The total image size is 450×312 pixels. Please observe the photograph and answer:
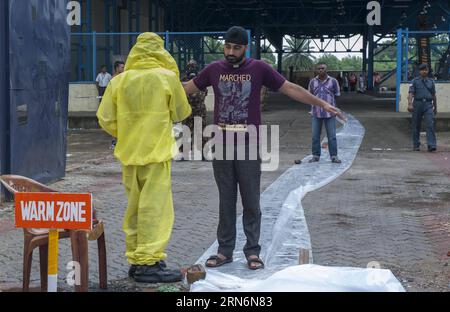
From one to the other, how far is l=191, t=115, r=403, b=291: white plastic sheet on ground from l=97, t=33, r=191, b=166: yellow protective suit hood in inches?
41.6

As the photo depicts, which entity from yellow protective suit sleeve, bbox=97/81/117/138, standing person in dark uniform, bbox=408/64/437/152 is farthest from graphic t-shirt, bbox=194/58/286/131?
standing person in dark uniform, bbox=408/64/437/152

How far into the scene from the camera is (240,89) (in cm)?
518

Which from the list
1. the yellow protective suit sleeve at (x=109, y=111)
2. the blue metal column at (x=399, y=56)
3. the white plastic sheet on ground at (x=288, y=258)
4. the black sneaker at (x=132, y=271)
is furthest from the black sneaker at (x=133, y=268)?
the blue metal column at (x=399, y=56)

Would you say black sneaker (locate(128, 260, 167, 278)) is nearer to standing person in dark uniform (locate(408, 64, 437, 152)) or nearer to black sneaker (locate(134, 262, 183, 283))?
black sneaker (locate(134, 262, 183, 283))

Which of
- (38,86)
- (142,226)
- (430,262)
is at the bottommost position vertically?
(430,262)

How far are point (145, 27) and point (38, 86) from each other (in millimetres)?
24038

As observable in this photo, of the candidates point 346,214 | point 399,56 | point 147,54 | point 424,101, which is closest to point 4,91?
point 147,54

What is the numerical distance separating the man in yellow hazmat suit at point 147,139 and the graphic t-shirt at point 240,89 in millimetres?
387

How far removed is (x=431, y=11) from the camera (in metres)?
31.9

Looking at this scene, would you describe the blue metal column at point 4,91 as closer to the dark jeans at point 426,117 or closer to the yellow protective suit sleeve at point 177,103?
the yellow protective suit sleeve at point 177,103

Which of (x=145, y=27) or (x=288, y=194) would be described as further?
(x=145, y=27)

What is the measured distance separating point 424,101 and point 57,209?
10.9 meters
